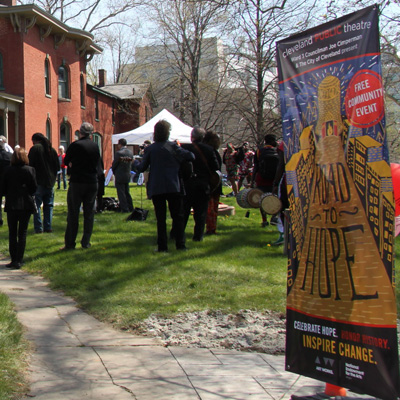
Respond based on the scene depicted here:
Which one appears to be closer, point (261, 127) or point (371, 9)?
point (371, 9)

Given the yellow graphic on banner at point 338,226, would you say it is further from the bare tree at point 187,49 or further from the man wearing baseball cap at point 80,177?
the bare tree at point 187,49

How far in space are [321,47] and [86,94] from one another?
3536 cm

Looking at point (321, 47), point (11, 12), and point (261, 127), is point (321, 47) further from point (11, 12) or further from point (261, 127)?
point (11, 12)

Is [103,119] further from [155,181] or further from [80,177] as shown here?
[155,181]

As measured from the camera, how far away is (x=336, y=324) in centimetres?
323

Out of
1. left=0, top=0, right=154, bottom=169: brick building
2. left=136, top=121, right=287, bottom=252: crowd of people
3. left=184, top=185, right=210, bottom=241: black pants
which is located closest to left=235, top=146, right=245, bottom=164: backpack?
left=136, top=121, right=287, bottom=252: crowd of people

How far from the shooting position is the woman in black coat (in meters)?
8.01

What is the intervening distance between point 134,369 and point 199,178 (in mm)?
5146

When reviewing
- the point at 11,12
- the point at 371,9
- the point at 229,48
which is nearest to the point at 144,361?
the point at 371,9

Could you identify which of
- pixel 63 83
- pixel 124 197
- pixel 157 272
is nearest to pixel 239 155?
pixel 124 197

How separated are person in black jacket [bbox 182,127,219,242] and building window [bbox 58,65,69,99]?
2454 centimetres

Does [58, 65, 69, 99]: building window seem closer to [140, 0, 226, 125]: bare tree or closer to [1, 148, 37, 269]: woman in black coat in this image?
[140, 0, 226, 125]: bare tree

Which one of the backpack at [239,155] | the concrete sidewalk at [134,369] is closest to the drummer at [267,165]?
the concrete sidewalk at [134,369]

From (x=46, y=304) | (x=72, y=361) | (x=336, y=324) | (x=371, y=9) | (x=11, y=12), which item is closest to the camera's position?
(x=371, y=9)
